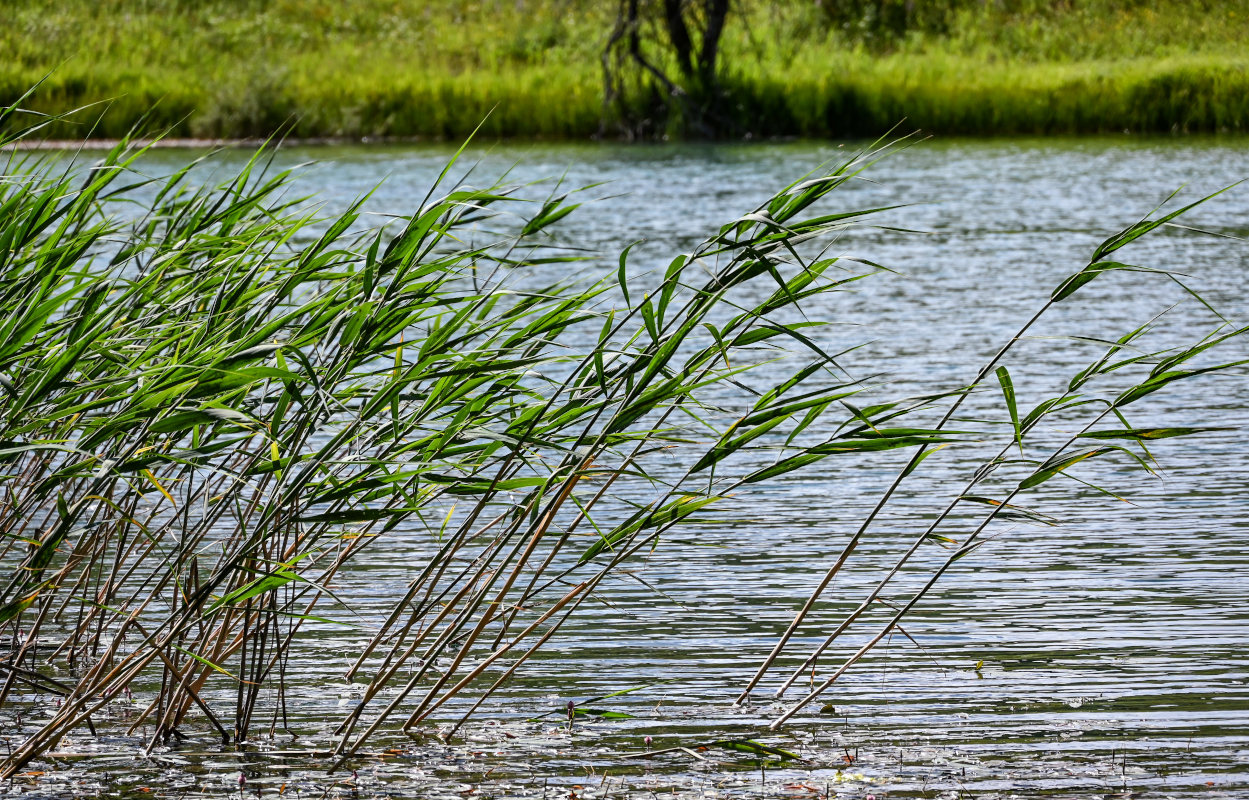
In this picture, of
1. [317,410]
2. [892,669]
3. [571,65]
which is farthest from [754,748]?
[571,65]

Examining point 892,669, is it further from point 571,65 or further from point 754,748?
point 571,65

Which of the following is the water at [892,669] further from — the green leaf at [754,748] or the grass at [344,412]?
the grass at [344,412]

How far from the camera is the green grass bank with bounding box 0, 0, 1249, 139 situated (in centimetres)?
2555

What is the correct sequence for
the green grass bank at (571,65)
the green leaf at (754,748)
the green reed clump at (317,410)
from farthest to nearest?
the green grass bank at (571,65)
the green leaf at (754,748)
the green reed clump at (317,410)

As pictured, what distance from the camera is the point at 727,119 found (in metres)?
26.1

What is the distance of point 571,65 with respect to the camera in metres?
30.2

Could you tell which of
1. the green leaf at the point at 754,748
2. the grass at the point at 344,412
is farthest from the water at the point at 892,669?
the grass at the point at 344,412

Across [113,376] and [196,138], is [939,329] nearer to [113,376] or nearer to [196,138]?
[113,376]

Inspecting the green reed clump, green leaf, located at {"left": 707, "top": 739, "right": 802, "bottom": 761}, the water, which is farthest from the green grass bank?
green leaf, located at {"left": 707, "top": 739, "right": 802, "bottom": 761}

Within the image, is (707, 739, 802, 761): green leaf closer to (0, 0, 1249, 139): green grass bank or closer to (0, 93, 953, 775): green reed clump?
(0, 93, 953, 775): green reed clump

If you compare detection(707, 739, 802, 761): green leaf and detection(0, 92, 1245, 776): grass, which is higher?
detection(0, 92, 1245, 776): grass

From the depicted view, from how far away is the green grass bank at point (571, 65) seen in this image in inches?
1006

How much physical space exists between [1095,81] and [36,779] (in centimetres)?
2502

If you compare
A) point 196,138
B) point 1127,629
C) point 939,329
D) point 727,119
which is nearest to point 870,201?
point 939,329
